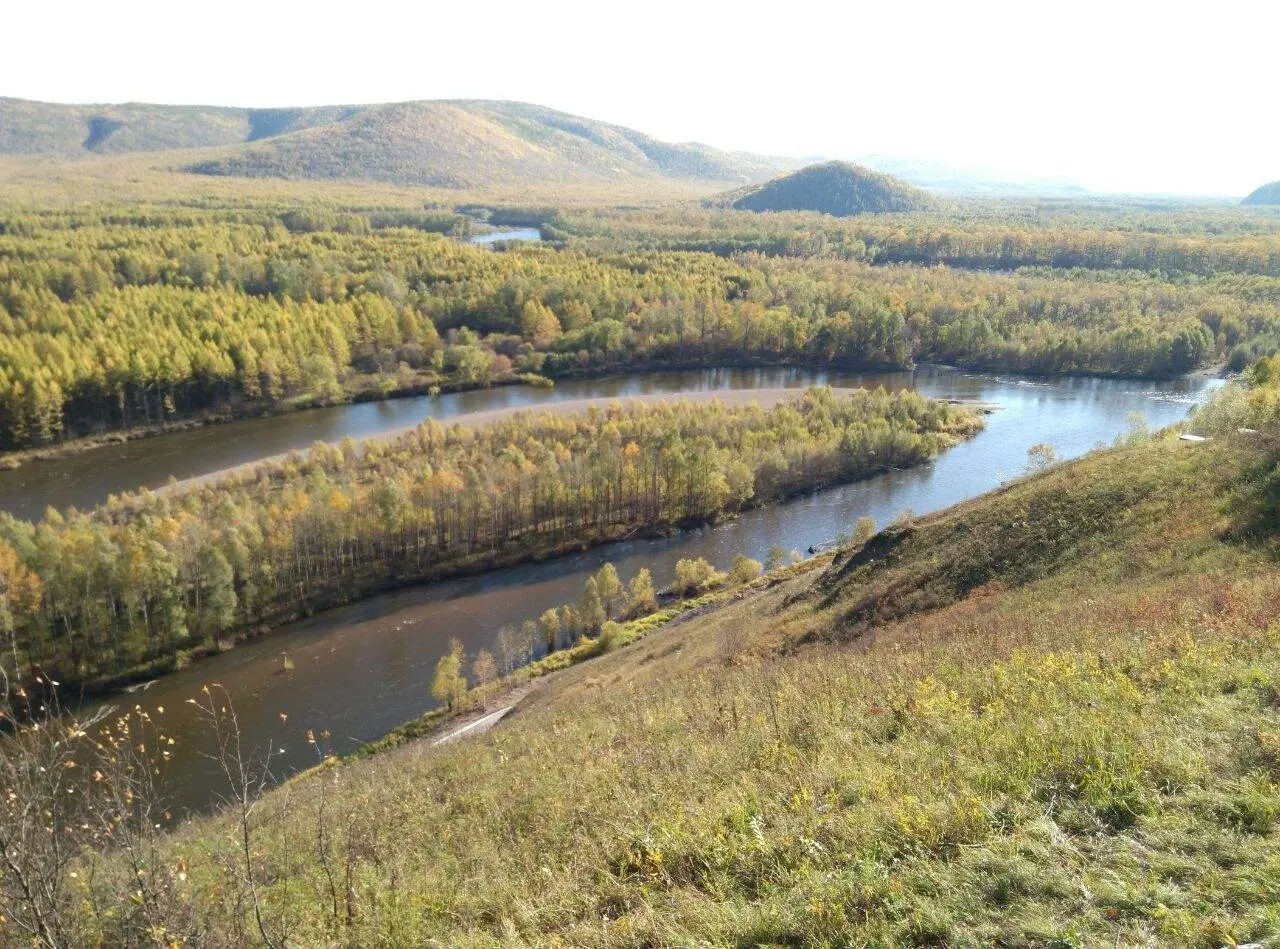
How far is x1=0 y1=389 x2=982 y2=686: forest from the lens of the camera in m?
40.7

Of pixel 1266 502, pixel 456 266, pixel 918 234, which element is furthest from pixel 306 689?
pixel 918 234

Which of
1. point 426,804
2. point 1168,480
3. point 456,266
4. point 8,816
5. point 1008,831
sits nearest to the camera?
point 8,816

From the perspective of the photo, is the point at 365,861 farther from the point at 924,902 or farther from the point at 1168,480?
the point at 1168,480

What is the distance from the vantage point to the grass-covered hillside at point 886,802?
7.67 meters

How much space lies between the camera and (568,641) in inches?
1788

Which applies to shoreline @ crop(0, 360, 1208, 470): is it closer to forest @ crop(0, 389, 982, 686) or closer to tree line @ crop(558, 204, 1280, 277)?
forest @ crop(0, 389, 982, 686)

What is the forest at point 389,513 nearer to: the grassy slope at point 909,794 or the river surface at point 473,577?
the river surface at point 473,577

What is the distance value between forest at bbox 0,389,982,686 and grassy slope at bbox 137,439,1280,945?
85.2ft

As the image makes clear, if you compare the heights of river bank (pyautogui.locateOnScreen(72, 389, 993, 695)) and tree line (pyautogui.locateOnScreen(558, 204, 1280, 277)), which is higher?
tree line (pyautogui.locateOnScreen(558, 204, 1280, 277))

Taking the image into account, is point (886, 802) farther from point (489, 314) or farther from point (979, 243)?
point (979, 243)

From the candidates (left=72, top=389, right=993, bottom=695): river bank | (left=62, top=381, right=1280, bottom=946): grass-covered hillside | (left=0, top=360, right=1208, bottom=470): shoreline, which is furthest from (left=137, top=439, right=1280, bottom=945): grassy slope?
(left=0, top=360, right=1208, bottom=470): shoreline

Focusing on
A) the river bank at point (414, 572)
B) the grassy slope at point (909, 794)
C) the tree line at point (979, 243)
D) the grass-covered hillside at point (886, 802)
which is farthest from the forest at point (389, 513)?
the tree line at point (979, 243)

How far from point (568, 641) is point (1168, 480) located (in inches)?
1251

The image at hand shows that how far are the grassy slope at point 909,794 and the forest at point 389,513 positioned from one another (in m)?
26.0
